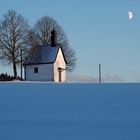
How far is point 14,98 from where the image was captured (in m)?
12.1

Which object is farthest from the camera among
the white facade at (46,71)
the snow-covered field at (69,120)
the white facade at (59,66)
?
the white facade at (59,66)

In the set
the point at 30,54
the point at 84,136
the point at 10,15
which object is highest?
the point at 10,15

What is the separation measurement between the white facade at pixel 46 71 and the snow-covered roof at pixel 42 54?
515 mm

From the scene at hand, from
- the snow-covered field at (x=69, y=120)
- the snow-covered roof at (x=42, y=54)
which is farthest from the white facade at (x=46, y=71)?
the snow-covered field at (x=69, y=120)

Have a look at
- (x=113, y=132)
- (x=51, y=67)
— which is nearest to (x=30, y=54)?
(x=51, y=67)

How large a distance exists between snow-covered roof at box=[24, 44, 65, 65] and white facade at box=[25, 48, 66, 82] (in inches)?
20.3

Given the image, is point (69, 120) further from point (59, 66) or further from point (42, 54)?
point (42, 54)

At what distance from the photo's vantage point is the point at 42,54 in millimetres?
61938

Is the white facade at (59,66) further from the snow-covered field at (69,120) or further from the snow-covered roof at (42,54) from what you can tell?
the snow-covered field at (69,120)

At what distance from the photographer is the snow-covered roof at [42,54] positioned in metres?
61.0

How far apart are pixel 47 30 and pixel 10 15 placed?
19.5 ft

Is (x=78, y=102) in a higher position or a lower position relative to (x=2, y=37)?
lower

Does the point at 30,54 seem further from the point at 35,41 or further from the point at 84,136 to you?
the point at 84,136

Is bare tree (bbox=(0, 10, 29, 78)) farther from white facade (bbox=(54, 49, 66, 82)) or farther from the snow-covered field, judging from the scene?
the snow-covered field
